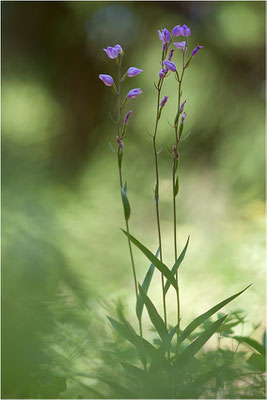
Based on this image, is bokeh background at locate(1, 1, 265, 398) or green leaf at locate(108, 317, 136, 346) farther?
bokeh background at locate(1, 1, 265, 398)

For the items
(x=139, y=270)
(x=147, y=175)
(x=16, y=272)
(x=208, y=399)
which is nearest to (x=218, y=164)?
(x=147, y=175)

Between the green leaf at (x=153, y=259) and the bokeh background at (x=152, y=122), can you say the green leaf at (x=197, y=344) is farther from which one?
the bokeh background at (x=152, y=122)

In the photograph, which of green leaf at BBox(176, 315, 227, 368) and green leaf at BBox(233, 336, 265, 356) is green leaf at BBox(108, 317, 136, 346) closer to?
green leaf at BBox(176, 315, 227, 368)

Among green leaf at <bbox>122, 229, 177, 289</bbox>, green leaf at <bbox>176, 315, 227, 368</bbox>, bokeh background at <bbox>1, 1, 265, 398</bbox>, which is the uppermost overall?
bokeh background at <bbox>1, 1, 265, 398</bbox>

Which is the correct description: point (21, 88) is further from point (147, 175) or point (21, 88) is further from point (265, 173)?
point (265, 173)

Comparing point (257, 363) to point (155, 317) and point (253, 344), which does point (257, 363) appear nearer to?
point (253, 344)

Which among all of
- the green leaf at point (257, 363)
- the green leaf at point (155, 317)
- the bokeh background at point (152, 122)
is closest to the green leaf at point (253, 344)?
the green leaf at point (257, 363)

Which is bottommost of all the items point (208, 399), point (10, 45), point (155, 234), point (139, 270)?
point (208, 399)

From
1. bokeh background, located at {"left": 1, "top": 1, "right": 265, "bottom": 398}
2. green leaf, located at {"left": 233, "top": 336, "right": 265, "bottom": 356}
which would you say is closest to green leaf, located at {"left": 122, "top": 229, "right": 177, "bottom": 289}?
green leaf, located at {"left": 233, "top": 336, "right": 265, "bottom": 356}

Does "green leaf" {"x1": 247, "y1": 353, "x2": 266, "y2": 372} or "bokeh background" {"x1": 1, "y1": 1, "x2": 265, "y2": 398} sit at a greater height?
"bokeh background" {"x1": 1, "y1": 1, "x2": 265, "y2": 398}
